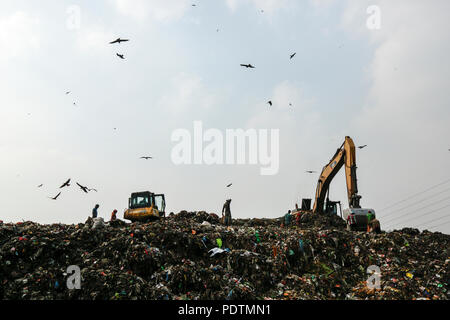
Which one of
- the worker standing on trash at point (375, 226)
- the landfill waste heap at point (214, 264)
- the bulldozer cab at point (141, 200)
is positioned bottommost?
the landfill waste heap at point (214, 264)

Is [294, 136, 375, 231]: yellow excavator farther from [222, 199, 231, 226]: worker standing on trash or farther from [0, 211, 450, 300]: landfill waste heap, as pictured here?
[222, 199, 231, 226]: worker standing on trash

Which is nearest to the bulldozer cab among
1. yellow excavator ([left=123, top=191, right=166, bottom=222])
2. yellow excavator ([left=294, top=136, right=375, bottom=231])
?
yellow excavator ([left=123, top=191, right=166, bottom=222])

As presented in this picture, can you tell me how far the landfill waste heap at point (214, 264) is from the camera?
752 cm

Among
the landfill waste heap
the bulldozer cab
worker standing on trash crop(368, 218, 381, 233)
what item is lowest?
the landfill waste heap

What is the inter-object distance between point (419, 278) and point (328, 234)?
9.60 ft

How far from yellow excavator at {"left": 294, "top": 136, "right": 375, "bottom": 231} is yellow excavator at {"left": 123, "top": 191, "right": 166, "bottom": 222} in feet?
26.4

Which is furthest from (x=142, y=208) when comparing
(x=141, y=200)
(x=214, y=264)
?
(x=214, y=264)

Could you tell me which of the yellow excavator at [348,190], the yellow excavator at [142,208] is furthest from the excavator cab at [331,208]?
the yellow excavator at [142,208]

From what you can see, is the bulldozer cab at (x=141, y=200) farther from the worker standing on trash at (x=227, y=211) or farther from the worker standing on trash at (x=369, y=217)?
the worker standing on trash at (x=369, y=217)

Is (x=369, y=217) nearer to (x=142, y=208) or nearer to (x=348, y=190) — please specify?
(x=348, y=190)

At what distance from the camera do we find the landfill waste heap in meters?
7.52

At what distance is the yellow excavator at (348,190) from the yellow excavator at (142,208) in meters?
8.05
